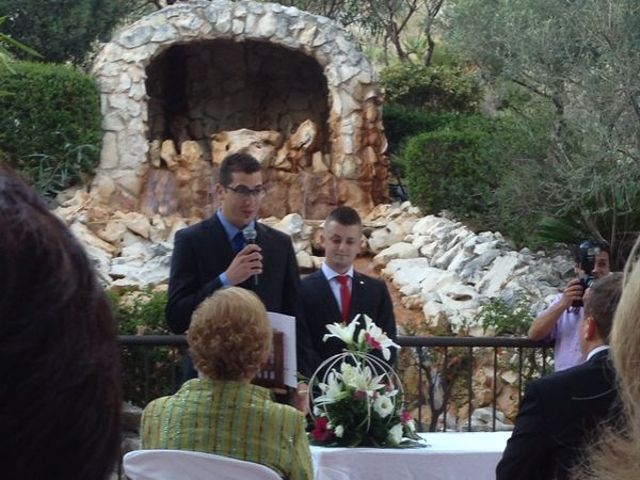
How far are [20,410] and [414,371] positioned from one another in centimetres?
697

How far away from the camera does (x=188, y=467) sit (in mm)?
3209

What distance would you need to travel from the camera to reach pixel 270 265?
15.6 feet

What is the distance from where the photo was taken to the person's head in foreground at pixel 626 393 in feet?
4.24

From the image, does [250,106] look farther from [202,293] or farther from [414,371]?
[202,293]

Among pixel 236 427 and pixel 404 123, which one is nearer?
pixel 236 427

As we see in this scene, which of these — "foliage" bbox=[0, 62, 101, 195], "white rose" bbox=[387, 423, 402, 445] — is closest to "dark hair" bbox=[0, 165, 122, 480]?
"white rose" bbox=[387, 423, 402, 445]

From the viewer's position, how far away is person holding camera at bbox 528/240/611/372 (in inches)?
199

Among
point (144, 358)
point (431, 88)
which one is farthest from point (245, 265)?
point (431, 88)

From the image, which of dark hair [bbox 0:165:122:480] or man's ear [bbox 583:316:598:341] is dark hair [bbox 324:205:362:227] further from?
dark hair [bbox 0:165:122:480]

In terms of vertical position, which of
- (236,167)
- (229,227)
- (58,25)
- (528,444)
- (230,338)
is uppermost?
(58,25)

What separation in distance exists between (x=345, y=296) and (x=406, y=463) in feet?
3.91

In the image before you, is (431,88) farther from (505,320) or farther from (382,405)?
(382,405)

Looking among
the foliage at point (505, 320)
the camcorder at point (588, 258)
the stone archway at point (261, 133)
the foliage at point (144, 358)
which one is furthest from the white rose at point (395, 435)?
the stone archway at point (261, 133)

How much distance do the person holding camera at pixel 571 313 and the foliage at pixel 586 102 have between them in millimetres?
5370
